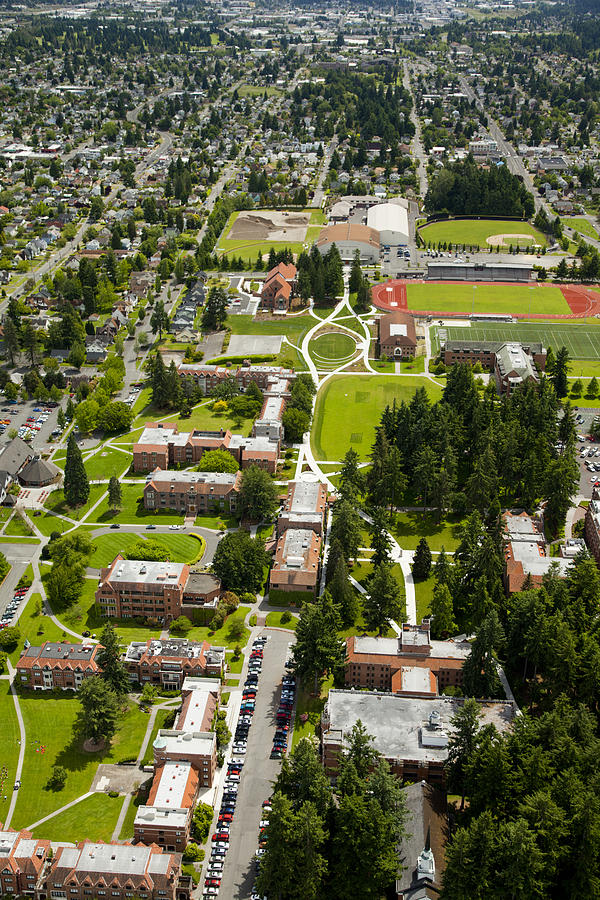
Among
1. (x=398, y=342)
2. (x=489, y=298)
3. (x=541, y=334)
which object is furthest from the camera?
(x=489, y=298)

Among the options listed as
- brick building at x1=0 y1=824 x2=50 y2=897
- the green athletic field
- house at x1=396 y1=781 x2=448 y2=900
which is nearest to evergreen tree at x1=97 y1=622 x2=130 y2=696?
brick building at x1=0 y1=824 x2=50 y2=897

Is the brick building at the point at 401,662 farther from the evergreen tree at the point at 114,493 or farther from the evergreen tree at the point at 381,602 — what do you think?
the evergreen tree at the point at 114,493

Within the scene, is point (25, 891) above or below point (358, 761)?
below

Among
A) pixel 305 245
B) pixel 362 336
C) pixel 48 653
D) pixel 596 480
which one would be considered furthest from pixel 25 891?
pixel 305 245

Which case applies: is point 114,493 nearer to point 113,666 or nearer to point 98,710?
point 113,666

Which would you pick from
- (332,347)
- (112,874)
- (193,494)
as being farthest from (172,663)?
(332,347)

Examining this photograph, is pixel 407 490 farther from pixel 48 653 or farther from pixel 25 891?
pixel 25 891

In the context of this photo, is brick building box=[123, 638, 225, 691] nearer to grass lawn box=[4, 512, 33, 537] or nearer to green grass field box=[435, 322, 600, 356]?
grass lawn box=[4, 512, 33, 537]
